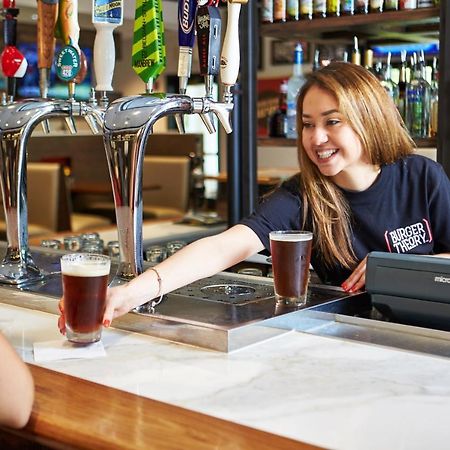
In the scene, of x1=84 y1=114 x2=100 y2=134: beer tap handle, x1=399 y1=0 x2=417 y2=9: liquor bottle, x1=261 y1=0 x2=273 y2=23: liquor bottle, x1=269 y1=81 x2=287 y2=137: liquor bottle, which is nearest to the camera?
x1=84 y1=114 x2=100 y2=134: beer tap handle

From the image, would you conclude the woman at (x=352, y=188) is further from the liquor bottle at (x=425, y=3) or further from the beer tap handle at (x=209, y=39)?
the liquor bottle at (x=425, y=3)

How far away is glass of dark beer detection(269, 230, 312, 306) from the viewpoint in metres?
1.43

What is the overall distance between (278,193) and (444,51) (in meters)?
0.97

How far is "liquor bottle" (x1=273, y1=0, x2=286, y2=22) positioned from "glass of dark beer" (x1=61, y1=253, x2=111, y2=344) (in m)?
1.89

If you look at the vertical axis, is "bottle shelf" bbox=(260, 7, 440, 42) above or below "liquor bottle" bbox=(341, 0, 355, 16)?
below

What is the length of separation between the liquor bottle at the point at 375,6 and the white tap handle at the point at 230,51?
1.32 m

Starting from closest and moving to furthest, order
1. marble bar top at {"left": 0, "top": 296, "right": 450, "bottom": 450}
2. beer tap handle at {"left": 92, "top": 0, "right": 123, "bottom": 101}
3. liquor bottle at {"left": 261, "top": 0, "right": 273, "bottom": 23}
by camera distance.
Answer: marble bar top at {"left": 0, "top": 296, "right": 450, "bottom": 450} → beer tap handle at {"left": 92, "top": 0, "right": 123, "bottom": 101} → liquor bottle at {"left": 261, "top": 0, "right": 273, "bottom": 23}

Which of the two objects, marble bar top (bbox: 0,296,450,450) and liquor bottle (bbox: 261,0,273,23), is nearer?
marble bar top (bbox: 0,296,450,450)

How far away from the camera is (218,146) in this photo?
32.4ft

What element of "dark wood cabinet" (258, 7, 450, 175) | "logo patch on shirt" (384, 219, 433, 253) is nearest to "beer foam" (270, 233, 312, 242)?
"logo patch on shirt" (384, 219, 433, 253)

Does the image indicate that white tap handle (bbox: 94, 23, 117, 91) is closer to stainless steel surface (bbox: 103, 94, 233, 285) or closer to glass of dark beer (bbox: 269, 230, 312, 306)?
stainless steel surface (bbox: 103, 94, 233, 285)

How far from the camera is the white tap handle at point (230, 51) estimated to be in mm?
1516

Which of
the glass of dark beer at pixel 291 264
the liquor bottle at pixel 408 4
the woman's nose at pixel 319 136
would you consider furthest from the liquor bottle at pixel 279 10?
the glass of dark beer at pixel 291 264

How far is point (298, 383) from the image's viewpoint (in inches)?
43.5
